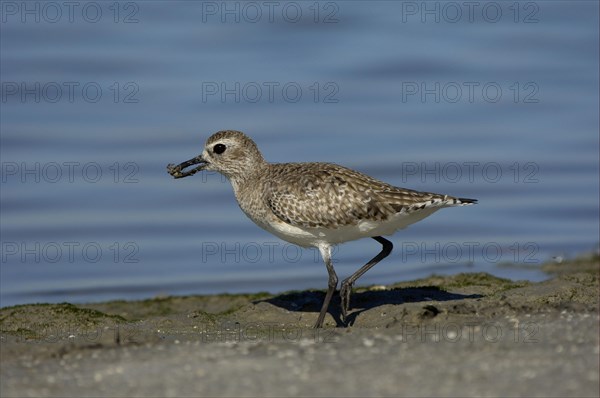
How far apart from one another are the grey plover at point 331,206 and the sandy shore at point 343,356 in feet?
2.48

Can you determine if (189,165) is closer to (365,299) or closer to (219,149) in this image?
(219,149)

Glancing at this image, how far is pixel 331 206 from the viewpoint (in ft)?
39.3

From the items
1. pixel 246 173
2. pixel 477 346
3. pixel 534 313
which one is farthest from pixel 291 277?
pixel 477 346

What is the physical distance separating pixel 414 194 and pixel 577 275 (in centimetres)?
255

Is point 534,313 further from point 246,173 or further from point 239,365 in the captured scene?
point 246,173

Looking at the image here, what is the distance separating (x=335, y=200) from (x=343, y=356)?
3.62 metres

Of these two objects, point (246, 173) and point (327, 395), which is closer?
point (327, 395)

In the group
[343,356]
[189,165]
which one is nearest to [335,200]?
[189,165]

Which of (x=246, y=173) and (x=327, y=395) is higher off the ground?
(x=246, y=173)

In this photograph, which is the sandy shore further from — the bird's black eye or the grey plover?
the bird's black eye

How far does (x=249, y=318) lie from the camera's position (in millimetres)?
12414

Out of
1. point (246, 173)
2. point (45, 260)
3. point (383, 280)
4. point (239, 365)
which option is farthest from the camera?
point (45, 260)

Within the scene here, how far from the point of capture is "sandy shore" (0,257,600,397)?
7.82 m

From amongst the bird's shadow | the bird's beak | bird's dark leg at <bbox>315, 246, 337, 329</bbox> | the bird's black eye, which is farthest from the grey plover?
the bird's beak
